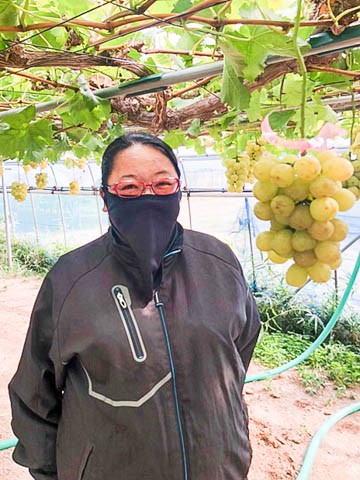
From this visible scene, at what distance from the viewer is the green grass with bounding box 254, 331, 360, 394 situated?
4.10 meters

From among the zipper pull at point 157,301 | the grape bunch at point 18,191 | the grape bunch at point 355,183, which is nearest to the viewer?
the grape bunch at point 355,183

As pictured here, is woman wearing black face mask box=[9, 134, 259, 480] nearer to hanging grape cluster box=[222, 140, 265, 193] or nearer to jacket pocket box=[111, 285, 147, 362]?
jacket pocket box=[111, 285, 147, 362]

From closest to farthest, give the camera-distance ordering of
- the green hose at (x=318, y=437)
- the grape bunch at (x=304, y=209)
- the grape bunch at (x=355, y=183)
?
the grape bunch at (x=304, y=209), the grape bunch at (x=355, y=183), the green hose at (x=318, y=437)

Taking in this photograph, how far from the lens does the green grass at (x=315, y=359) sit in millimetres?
4098

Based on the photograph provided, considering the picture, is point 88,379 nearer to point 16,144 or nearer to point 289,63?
point 289,63

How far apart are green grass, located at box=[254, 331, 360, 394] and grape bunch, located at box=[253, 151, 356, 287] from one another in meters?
3.69

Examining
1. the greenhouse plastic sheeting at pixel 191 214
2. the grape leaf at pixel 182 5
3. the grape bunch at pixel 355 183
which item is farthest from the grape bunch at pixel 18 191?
the grape bunch at pixel 355 183

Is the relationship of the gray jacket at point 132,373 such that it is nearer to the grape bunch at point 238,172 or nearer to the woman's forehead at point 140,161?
the woman's forehead at point 140,161

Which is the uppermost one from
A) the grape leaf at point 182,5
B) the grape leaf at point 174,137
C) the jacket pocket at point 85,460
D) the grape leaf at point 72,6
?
the grape leaf at point 72,6

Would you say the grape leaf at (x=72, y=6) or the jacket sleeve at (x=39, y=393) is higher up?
the grape leaf at (x=72, y=6)

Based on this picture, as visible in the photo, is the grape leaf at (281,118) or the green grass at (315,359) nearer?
the grape leaf at (281,118)

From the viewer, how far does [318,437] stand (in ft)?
10.2

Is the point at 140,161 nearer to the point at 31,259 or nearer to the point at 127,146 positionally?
the point at 127,146

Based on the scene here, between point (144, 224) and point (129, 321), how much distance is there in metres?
0.32
